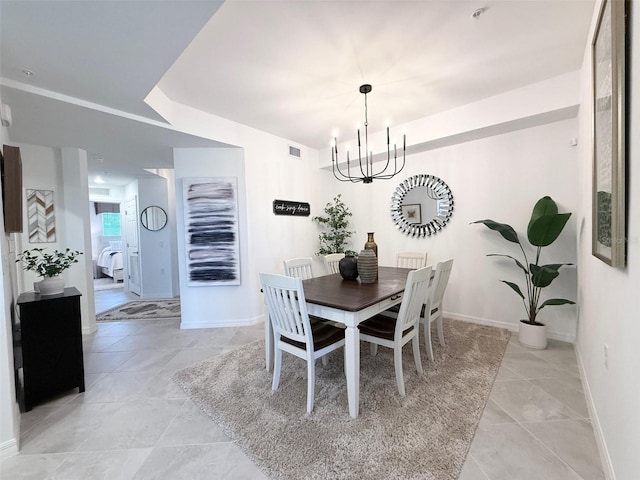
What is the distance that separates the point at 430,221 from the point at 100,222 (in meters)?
9.53

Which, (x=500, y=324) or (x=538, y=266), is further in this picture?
(x=500, y=324)

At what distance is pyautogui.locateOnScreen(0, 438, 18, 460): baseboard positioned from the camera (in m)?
1.52

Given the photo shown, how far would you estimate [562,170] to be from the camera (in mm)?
2881

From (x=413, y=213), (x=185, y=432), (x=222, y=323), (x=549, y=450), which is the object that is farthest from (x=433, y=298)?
(x=222, y=323)

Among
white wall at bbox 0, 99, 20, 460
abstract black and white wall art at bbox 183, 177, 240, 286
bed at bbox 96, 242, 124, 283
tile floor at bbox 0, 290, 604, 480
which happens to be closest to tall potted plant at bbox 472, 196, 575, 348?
tile floor at bbox 0, 290, 604, 480

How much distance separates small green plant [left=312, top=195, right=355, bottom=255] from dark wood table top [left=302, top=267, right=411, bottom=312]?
177cm

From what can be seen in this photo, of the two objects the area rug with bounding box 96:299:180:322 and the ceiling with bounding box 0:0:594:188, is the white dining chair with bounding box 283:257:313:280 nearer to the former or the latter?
the ceiling with bounding box 0:0:594:188

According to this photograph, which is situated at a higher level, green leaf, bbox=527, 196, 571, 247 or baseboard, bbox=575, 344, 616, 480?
green leaf, bbox=527, 196, 571, 247

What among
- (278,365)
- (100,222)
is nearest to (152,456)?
(278,365)

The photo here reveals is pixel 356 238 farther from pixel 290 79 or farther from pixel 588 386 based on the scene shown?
pixel 588 386

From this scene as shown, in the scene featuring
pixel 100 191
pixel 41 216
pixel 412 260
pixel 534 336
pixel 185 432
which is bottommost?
pixel 185 432

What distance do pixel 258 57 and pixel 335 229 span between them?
2.94 meters

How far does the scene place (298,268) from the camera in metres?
3.07

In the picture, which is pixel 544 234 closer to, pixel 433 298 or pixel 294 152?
pixel 433 298
